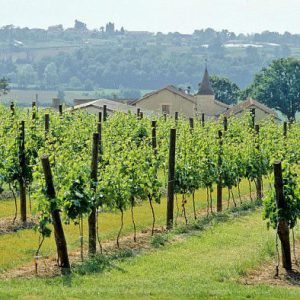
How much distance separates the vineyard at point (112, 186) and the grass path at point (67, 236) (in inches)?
1.0

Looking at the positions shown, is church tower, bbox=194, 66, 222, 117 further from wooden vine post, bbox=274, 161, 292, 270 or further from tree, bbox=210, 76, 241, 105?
wooden vine post, bbox=274, 161, 292, 270

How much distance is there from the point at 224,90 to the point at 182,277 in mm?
117004

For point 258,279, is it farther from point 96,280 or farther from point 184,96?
point 184,96

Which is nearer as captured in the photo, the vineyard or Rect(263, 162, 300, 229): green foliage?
Rect(263, 162, 300, 229): green foliage

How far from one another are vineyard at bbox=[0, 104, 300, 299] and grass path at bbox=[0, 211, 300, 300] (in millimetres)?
677

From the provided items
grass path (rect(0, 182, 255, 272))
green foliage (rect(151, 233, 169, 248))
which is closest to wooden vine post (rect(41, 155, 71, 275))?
grass path (rect(0, 182, 255, 272))

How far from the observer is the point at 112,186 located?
71.9 ft

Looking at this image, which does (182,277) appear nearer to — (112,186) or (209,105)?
(112,186)

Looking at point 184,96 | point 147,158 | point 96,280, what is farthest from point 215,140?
point 184,96

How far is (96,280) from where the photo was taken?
1794cm

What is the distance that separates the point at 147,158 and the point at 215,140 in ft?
17.0

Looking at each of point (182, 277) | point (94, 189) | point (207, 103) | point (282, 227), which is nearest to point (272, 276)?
point (282, 227)

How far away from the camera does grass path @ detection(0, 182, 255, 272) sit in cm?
2094

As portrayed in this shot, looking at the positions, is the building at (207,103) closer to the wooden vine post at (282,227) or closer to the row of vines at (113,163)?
the row of vines at (113,163)
